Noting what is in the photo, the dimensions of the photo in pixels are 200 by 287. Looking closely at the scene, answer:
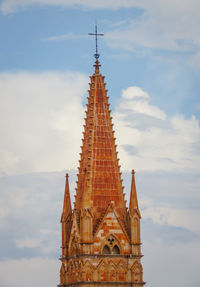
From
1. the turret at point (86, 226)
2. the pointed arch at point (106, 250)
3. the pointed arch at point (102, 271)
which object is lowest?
the pointed arch at point (102, 271)

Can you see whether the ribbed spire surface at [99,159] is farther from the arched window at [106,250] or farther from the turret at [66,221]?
the arched window at [106,250]

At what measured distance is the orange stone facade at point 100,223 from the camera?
135625mm

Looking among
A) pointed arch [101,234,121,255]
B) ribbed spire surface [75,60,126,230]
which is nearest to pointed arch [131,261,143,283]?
pointed arch [101,234,121,255]

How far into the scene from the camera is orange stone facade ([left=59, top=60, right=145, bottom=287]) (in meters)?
136

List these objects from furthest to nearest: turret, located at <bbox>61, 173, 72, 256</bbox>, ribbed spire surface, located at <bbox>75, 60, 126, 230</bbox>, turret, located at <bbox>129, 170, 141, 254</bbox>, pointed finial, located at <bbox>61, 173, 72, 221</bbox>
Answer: pointed finial, located at <bbox>61, 173, 72, 221</bbox>
turret, located at <bbox>61, 173, 72, 256</bbox>
ribbed spire surface, located at <bbox>75, 60, 126, 230</bbox>
turret, located at <bbox>129, 170, 141, 254</bbox>

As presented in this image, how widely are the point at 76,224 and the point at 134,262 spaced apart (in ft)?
20.1

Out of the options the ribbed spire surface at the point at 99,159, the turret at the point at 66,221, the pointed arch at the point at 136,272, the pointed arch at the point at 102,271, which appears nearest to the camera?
the pointed arch at the point at 102,271

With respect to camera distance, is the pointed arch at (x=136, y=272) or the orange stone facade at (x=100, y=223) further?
the pointed arch at (x=136, y=272)

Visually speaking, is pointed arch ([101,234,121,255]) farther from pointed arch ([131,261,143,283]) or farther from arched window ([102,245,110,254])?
pointed arch ([131,261,143,283])

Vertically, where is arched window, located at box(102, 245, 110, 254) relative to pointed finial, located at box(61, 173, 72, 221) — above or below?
below

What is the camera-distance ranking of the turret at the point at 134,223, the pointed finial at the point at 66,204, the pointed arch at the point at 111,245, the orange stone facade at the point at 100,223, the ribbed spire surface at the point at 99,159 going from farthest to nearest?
the pointed finial at the point at 66,204 → the ribbed spire surface at the point at 99,159 → the turret at the point at 134,223 → the pointed arch at the point at 111,245 → the orange stone facade at the point at 100,223

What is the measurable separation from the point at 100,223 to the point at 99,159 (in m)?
6.10

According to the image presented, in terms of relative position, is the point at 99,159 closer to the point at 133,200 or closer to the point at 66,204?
the point at 133,200

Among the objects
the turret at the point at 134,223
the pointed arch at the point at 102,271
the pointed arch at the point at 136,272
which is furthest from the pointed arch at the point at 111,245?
the pointed arch at the point at 136,272
